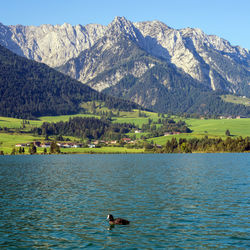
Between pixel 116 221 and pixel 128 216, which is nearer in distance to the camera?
pixel 116 221

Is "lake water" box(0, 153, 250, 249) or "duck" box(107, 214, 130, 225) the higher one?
"duck" box(107, 214, 130, 225)

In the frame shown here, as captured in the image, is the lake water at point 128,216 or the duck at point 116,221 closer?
the lake water at point 128,216

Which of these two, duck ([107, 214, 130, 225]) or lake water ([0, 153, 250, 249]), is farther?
duck ([107, 214, 130, 225])

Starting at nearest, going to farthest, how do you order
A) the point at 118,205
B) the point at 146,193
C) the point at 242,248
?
the point at 242,248, the point at 118,205, the point at 146,193

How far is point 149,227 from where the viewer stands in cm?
4362

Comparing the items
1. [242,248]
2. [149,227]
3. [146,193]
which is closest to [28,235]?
[149,227]

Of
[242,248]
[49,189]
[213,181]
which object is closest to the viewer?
[242,248]

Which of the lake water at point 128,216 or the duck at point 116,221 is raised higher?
the duck at point 116,221

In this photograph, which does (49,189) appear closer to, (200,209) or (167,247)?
(200,209)

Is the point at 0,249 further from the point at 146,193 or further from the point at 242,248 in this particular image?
the point at 146,193

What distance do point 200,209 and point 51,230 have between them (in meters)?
21.5

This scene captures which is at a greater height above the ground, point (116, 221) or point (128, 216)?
point (116, 221)

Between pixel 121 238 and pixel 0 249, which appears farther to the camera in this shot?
pixel 121 238

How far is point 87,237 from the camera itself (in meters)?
40.1
